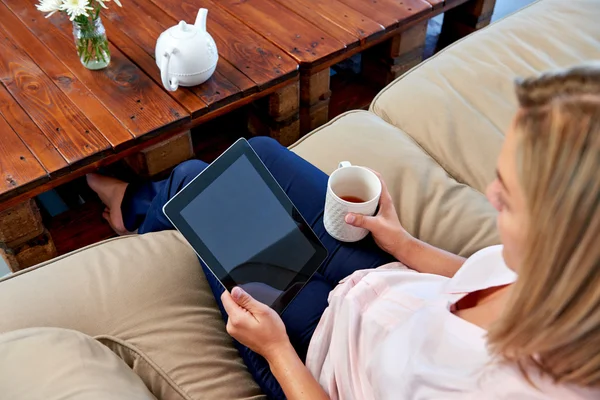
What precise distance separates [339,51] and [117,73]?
582mm

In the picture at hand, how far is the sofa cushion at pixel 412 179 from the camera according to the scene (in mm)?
1043

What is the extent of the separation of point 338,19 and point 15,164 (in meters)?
0.94

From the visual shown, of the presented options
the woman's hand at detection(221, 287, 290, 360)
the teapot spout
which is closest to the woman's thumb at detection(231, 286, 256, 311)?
the woman's hand at detection(221, 287, 290, 360)

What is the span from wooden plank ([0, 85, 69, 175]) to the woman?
284 millimetres

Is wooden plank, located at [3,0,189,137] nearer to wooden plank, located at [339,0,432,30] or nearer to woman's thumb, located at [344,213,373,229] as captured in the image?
woman's thumb, located at [344,213,373,229]

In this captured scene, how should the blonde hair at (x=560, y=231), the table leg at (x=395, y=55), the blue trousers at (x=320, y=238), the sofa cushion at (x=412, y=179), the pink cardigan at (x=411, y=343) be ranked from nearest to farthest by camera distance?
the blonde hair at (x=560, y=231)
the pink cardigan at (x=411, y=343)
the blue trousers at (x=320, y=238)
the sofa cushion at (x=412, y=179)
the table leg at (x=395, y=55)

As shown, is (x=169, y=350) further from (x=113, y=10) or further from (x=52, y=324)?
(x=113, y=10)

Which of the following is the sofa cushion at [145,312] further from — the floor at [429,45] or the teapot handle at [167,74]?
the floor at [429,45]

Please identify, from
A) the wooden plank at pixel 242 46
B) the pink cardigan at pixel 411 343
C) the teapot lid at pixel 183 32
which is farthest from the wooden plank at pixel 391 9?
the pink cardigan at pixel 411 343

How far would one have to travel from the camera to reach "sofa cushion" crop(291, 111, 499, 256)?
1043 mm

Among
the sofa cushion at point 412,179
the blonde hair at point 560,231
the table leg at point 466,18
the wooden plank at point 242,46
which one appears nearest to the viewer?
the blonde hair at point 560,231

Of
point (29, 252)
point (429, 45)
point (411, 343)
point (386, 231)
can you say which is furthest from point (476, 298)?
point (429, 45)

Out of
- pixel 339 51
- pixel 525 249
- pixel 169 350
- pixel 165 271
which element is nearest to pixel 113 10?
pixel 339 51

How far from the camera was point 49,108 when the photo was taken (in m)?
1.27
